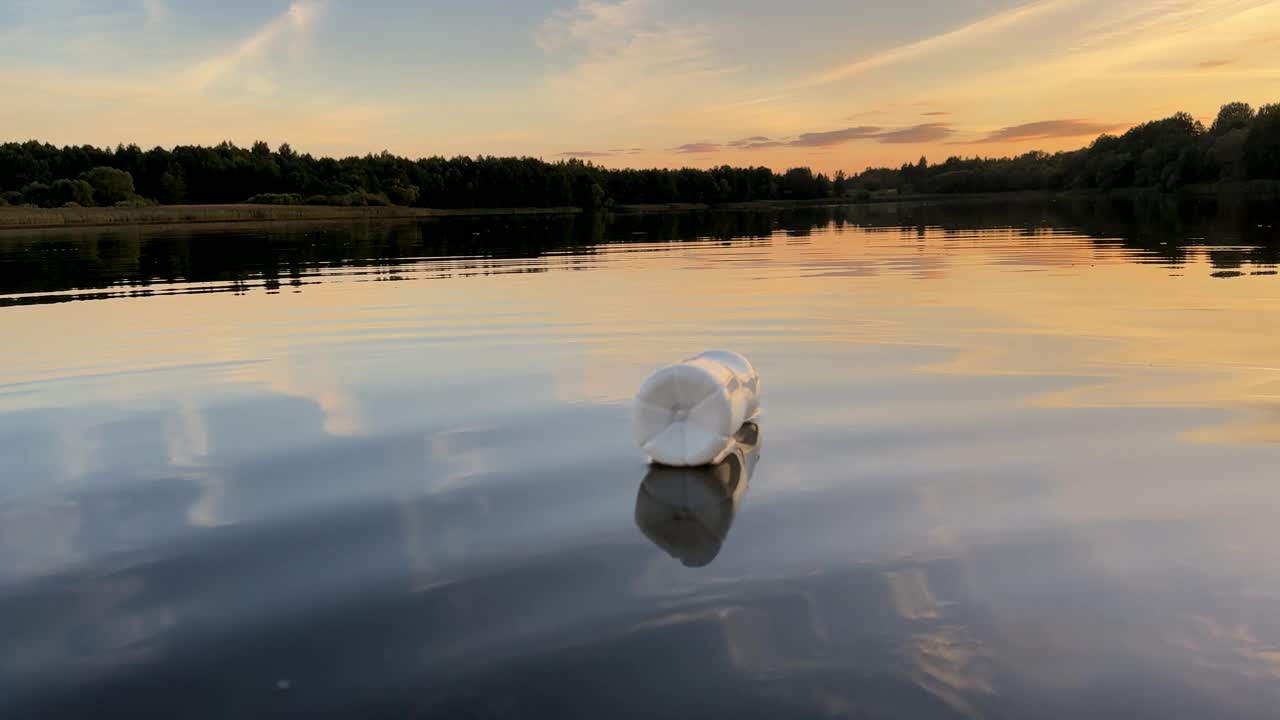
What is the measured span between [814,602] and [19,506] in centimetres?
752

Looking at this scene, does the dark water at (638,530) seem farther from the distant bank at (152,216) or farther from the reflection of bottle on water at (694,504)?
the distant bank at (152,216)

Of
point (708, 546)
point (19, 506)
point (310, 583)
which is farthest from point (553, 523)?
point (19, 506)

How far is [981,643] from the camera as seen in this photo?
18.0ft

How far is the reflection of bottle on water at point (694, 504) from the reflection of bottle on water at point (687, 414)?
0.60 feet

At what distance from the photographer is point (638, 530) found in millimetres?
7512

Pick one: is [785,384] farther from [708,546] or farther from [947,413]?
[708,546]

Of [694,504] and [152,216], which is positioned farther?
[152,216]

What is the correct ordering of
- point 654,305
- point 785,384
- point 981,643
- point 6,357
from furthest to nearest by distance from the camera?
point 654,305 → point 6,357 → point 785,384 → point 981,643

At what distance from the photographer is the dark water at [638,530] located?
5.20 metres

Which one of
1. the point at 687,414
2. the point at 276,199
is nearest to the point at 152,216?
the point at 276,199

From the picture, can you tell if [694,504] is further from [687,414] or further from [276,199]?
[276,199]

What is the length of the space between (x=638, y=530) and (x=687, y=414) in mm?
1884

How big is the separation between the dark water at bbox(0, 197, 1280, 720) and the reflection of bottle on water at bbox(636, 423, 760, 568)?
4 cm

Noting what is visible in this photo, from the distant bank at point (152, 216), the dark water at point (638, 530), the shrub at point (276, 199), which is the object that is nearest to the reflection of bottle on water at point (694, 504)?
the dark water at point (638, 530)
